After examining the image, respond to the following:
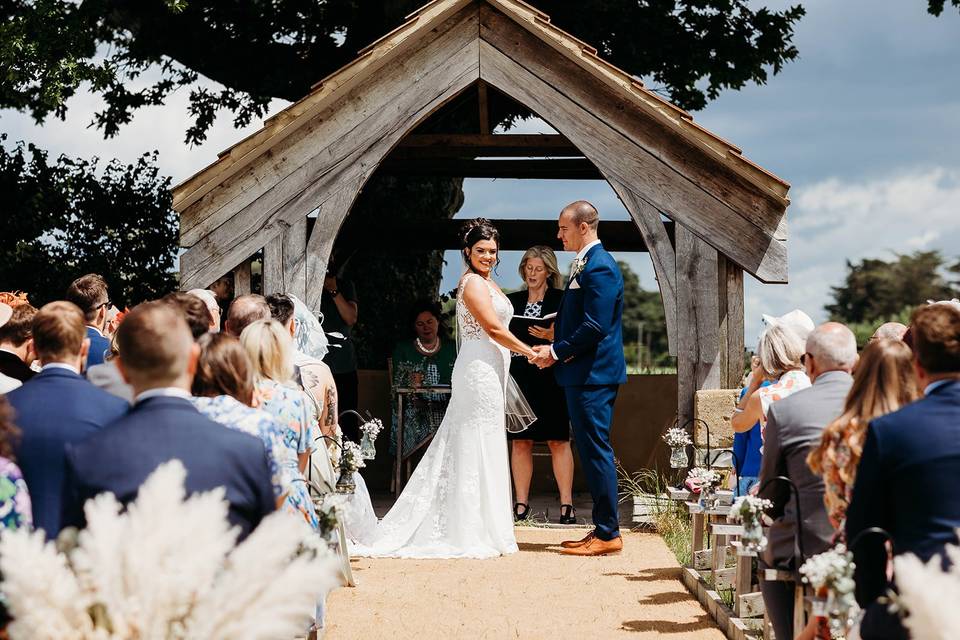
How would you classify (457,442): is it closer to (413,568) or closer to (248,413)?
(413,568)

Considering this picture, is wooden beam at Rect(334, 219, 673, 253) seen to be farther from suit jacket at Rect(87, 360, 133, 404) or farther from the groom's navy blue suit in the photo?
suit jacket at Rect(87, 360, 133, 404)

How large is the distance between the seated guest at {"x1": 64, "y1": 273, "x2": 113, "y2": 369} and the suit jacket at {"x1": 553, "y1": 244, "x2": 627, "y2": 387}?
10.3ft

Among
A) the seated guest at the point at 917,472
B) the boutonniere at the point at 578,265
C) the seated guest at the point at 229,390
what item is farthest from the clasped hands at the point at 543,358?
the seated guest at the point at 917,472

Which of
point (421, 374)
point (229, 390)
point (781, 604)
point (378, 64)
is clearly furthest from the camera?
point (421, 374)

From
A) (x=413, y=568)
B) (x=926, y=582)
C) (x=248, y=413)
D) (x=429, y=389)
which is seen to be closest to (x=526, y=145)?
(x=429, y=389)

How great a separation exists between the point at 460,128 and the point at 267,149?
5.60m

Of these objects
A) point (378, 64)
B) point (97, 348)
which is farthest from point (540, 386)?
point (97, 348)

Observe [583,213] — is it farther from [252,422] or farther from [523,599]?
[252,422]

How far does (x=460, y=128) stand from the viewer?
1416 cm

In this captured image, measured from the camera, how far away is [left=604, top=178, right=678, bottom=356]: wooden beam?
351 inches

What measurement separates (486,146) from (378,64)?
6.37ft

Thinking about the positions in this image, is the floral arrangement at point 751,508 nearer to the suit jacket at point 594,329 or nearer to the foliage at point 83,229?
the suit jacket at point 594,329

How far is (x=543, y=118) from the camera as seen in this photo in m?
9.11

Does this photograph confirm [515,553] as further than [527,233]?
No
